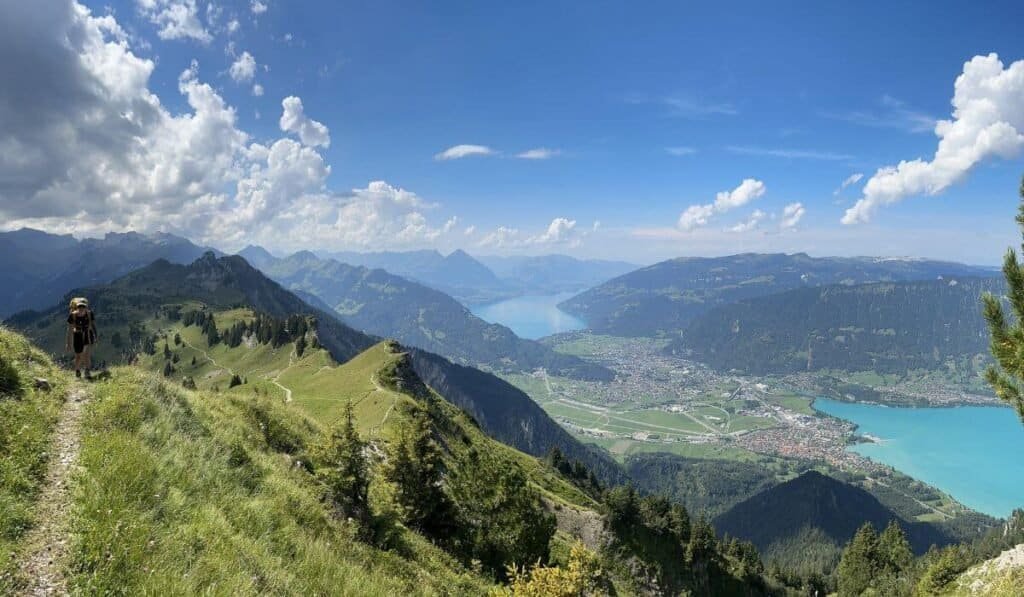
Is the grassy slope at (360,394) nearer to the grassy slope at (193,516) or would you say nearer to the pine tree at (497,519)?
the pine tree at (497,519)

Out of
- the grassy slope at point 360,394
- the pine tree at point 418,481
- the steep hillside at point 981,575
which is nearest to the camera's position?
the pine tree at point 418,481

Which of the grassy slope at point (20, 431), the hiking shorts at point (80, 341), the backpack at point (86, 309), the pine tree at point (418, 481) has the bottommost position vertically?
the pine tree at point (418, 481)

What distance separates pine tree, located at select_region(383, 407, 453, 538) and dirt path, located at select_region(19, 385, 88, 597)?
76.6 feet

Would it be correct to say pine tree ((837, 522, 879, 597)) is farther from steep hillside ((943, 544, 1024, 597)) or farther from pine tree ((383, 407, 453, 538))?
pine tree ((383, 407, 453, 538))

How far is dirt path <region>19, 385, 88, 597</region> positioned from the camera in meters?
7.58

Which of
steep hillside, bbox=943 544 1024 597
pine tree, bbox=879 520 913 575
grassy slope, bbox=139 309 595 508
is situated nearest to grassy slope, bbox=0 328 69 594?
grassy slope, bbox=139 309 595 508

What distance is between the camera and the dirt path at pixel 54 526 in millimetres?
7582

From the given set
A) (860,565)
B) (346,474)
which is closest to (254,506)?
(346,474)

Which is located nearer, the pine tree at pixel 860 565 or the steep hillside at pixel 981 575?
the steep hillside at pixel 981 575

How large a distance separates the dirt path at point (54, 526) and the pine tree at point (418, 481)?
23333mm

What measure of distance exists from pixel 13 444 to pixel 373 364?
4088 inches

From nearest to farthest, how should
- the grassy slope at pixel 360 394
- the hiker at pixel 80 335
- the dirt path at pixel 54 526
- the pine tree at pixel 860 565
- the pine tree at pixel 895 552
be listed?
the dirt path at pixel 54 526
the hiker at pixel 80 335
the grassy slope at pixel 360 394
the pine tree at pixel 895 552
the pine tree at pixel 860 565

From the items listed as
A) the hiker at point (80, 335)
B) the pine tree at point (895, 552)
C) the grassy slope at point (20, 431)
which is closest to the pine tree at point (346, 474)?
the hiker at point (80, 335)

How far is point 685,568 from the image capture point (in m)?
95.8
